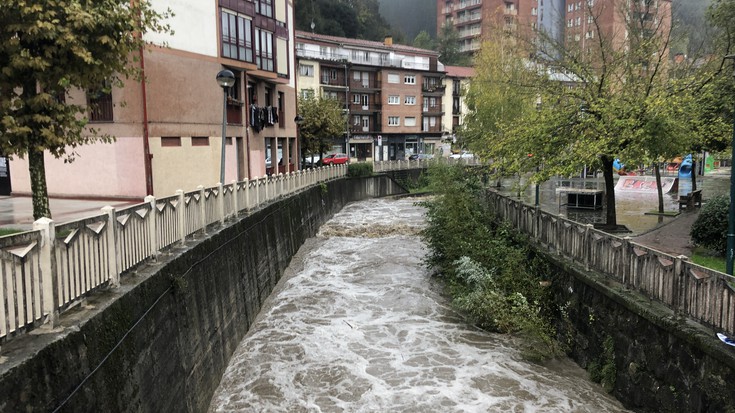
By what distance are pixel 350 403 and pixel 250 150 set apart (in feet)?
73.6

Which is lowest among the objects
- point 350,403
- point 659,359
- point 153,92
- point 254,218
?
point 350,403

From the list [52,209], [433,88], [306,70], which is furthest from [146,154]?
Answer: [433,88]

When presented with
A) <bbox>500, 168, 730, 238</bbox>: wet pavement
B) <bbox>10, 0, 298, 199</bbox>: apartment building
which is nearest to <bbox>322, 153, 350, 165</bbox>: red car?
<bbox>10, 0, 298, 199</bbox>: apartment building

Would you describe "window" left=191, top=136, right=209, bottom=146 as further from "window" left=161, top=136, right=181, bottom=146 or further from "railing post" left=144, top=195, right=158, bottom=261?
"railing post" left=144, top=195, right=158, bottom=261

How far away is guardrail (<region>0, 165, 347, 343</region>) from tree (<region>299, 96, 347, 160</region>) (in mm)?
29255

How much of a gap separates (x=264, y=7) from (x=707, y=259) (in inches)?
1001

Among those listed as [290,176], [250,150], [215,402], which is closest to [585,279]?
[215,402]

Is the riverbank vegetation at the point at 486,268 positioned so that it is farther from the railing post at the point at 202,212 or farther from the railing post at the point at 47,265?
the railing post at the point at 47,265

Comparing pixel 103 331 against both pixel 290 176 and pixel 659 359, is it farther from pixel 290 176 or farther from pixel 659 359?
pixel 290 176

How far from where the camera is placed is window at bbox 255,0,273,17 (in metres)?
29.3

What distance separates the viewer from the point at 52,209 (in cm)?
1764

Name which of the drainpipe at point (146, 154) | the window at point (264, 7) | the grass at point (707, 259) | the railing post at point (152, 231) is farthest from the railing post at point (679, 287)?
the window at point (264, 7)

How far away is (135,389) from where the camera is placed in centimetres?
625

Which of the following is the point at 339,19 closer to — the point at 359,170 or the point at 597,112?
the point at 359,170
